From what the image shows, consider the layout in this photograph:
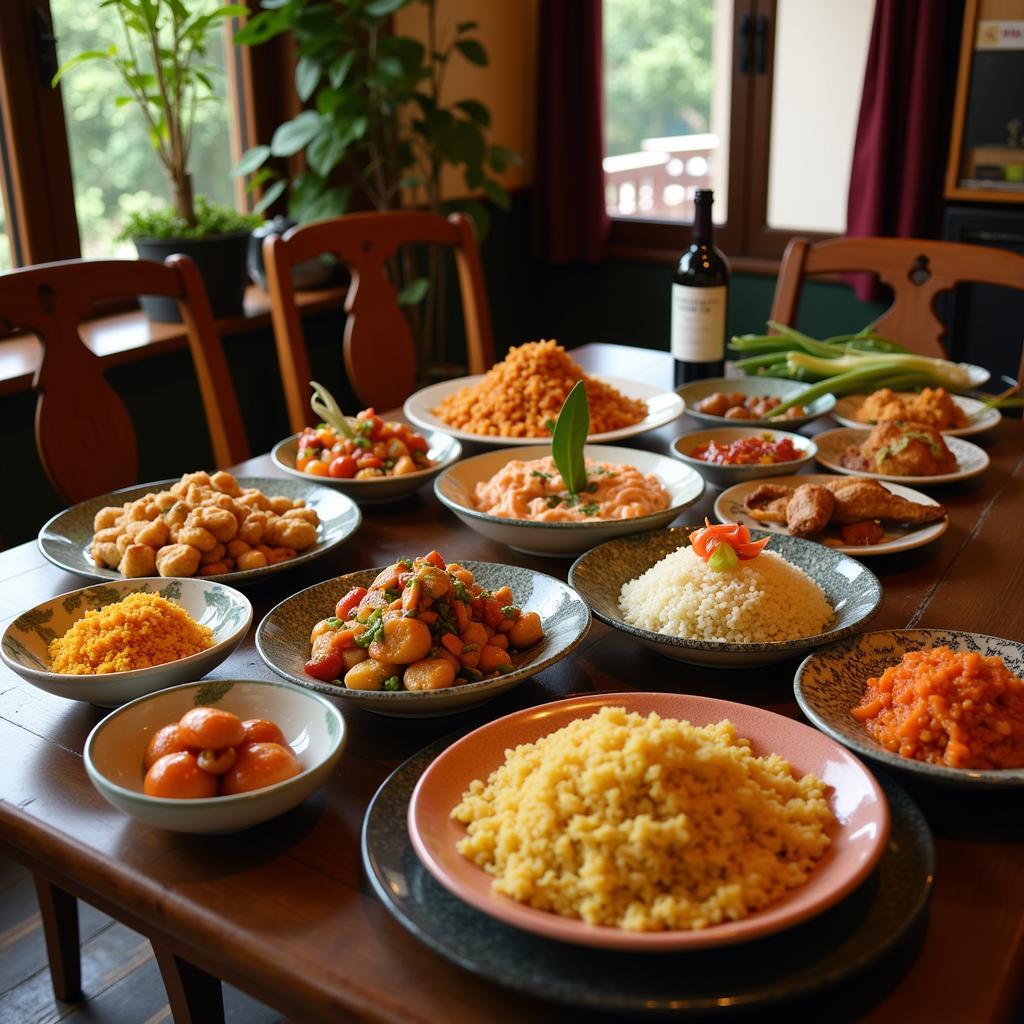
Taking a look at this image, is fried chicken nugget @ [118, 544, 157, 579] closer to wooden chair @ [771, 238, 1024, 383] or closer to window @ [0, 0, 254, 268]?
wooden chair @ [771, 238, 1024, 383]

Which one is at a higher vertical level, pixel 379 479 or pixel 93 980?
pixel 379 479

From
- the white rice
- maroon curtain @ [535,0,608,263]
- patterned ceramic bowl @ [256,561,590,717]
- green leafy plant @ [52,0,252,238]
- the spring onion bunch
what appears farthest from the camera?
maroon curtain @ [535,0,608,263]

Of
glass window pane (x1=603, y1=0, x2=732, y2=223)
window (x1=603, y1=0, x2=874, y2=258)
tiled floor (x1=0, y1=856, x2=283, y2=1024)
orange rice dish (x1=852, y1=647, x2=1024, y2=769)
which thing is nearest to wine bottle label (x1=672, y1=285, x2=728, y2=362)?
orange rice dish (x1=852, y1=647, x2=1024, y2=769)

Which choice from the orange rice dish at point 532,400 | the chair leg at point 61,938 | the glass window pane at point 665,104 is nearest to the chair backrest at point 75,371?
the orange rice dish at point 532,400

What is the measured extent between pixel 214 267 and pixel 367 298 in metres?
0.86

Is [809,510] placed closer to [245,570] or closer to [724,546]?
[724,546]

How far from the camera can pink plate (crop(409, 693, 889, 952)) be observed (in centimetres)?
72

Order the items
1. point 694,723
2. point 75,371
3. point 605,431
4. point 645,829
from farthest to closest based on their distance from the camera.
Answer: point 75,371, point 605,431, point 694,723, point 645,829

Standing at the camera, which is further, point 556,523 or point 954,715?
point 556,523

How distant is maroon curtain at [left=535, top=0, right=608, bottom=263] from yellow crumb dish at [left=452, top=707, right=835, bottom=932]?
3.76 meters

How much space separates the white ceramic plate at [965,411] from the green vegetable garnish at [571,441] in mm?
610

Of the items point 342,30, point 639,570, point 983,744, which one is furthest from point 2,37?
point 983,744

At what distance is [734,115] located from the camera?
13.5 ft

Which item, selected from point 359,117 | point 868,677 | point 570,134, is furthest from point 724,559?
point 570,134
